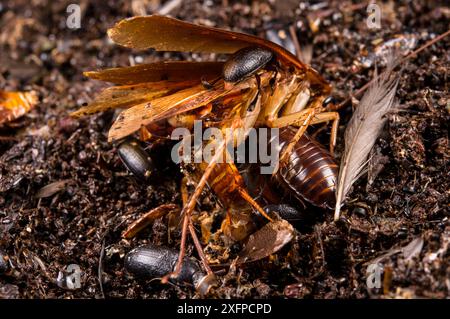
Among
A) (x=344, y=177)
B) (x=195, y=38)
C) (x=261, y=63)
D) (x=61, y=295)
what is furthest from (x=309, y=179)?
(x=61, y=295)

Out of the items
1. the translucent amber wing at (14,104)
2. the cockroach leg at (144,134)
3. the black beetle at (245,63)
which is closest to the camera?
the black beetle at (245,63)

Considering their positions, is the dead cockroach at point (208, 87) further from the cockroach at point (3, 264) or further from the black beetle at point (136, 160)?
the cockroach at point (3, 264)

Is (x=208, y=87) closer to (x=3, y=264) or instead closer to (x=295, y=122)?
(x=295, y=122)

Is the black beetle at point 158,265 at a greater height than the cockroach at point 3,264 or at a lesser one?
greater

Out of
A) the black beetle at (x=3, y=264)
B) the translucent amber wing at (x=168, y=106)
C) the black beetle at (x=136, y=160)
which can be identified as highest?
the translucent amber wing at (x=168, y=106)

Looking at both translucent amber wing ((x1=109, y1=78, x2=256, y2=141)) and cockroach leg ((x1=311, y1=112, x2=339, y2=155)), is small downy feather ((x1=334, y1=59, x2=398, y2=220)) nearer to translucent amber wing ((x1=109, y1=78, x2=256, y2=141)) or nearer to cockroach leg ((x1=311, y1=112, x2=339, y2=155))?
cockroach leg ((x1=311, y1=112, x2=339, y2=155))

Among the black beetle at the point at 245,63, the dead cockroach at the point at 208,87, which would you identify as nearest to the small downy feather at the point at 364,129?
the dead cockroach at the point at 208,87

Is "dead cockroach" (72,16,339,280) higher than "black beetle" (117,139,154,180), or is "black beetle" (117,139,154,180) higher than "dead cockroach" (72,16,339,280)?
"dead cockroach" (72,16,339,280)

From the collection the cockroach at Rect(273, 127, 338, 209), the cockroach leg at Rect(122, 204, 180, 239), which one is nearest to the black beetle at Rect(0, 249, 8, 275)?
the cockroach leg at Rect(122, 204, 180, 239)

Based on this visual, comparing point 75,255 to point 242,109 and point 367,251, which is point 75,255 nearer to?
point 242,109
